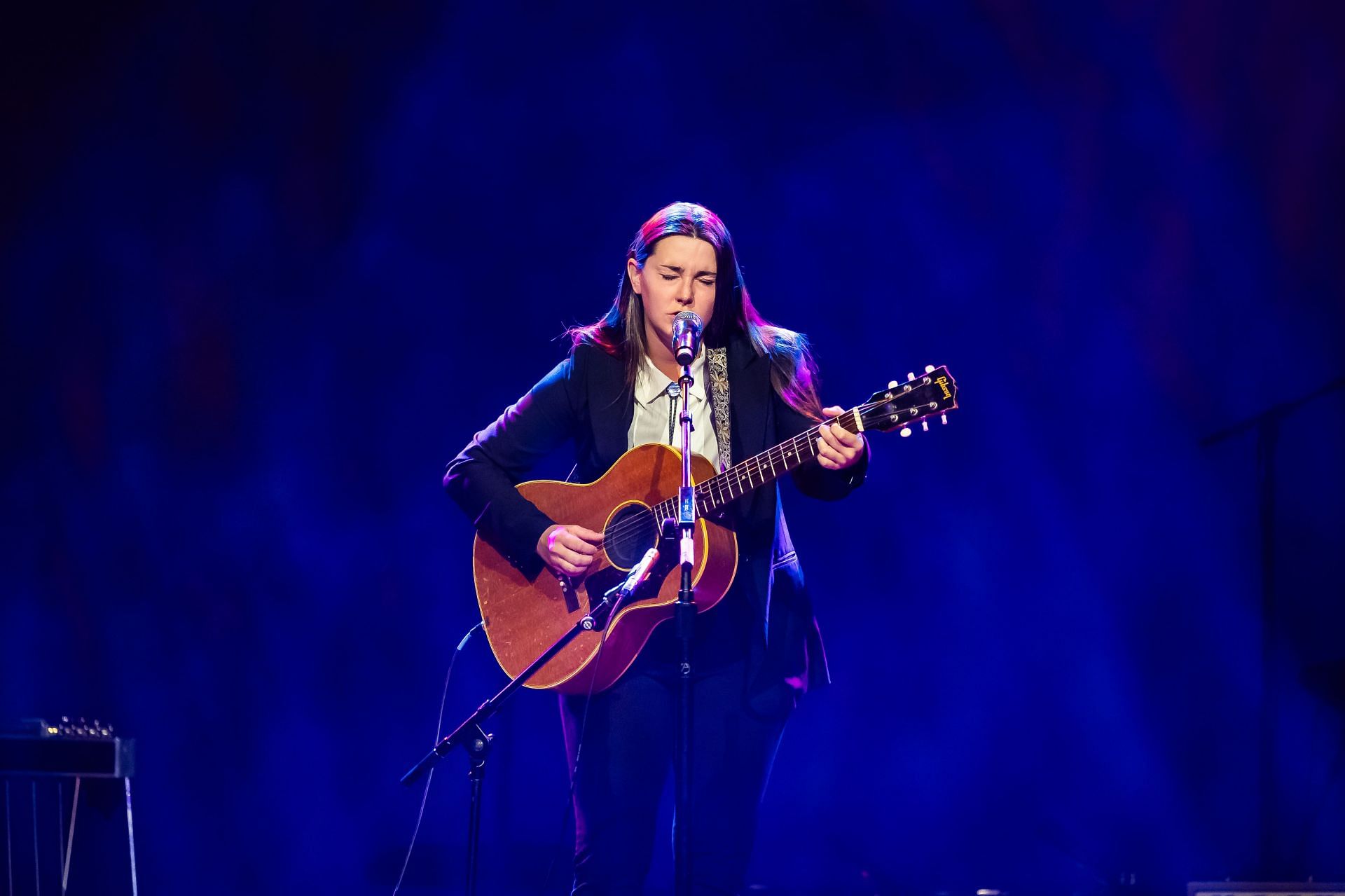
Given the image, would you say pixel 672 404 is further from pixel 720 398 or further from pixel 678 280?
pixel 678 280

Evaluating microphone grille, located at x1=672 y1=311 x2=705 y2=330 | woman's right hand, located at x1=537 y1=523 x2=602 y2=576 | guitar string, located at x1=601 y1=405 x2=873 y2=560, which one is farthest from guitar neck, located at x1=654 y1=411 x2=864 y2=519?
microphone grille, located at x1=672 y1=311 x2=705 y2=330

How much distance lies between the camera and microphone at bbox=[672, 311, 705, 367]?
2.53 meters

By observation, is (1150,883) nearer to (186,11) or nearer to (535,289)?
(535,289)

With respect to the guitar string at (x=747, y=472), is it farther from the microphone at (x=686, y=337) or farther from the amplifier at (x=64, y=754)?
the amplifier at (x=64, y=754)

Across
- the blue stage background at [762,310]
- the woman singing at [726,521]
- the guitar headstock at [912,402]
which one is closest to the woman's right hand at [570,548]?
the woman singing at [726,521]

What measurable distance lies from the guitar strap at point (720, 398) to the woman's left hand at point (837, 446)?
271 millimetres

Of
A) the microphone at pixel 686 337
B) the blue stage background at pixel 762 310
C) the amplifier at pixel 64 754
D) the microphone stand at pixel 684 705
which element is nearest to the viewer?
the microphone stand at pixel 684 705

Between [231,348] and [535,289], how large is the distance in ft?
4.41

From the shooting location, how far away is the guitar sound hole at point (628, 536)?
9.52ft

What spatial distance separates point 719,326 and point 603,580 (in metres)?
0.71

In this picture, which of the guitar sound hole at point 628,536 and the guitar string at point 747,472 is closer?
the guitar string at point 747,472

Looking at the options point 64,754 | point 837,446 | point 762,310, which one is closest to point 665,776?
point 837,446

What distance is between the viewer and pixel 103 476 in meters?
4.99

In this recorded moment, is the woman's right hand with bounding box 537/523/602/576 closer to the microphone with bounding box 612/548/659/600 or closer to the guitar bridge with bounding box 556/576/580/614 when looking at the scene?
the guitar bridge with bounding box 556/576/580/614
